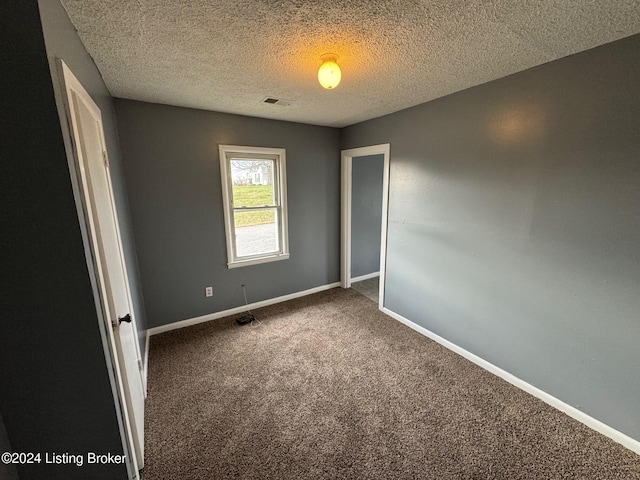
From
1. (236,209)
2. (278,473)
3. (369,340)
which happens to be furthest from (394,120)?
(278,473)

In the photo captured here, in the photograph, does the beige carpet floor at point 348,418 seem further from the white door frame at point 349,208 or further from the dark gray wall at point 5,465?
the white door frame at point 349,208

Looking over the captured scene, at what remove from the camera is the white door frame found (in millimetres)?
3045

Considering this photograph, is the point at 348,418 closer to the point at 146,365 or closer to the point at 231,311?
the point at 146,365

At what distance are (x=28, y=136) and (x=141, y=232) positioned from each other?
6.44ft

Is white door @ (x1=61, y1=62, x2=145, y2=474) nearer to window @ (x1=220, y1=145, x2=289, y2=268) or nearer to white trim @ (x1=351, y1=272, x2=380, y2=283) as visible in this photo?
window @ (x1=220, y1=145, x2=289, y2=268)

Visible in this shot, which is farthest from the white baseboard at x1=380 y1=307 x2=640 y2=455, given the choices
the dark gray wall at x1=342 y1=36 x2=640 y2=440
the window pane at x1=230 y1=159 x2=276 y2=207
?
the window pane at x1=230 y1=159 x2=276 y2=207

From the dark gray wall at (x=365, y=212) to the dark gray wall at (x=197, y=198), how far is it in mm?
507

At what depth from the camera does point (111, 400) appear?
112cm

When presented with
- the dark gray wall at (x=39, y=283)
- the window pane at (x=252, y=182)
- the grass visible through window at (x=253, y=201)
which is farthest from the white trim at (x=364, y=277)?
the dark gray wall at (x=39, y=283)

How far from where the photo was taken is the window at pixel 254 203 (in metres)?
3.05

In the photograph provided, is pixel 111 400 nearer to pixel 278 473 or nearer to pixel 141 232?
pixel 278 473

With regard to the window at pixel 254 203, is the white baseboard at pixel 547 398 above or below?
below

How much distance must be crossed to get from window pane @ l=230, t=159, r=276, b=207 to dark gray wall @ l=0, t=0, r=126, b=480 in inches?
87.4

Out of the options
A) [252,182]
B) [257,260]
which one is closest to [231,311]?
[257,260]
